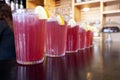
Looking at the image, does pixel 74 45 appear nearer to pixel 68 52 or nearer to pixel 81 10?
pixel 68 52

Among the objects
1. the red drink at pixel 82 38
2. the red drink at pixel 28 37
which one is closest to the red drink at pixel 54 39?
the red drink at pixel 28 37

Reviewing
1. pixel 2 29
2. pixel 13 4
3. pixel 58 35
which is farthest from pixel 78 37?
pixel 13 4

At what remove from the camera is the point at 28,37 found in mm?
494

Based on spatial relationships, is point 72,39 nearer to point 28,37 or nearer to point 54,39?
point 54,39

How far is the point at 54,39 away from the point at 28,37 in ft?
0.46

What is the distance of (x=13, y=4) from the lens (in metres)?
2.39

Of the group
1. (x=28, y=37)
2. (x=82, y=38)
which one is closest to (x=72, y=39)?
(x=82, y=38)

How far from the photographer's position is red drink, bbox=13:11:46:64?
0.50 metres

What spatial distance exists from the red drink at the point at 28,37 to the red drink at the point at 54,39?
99 millimetres

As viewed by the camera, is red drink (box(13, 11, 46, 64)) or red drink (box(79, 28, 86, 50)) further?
red drink (box(79, 28, 86, 50))

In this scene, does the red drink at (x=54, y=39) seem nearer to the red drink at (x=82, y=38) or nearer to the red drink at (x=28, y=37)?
the red drink at (x=28, y=37)

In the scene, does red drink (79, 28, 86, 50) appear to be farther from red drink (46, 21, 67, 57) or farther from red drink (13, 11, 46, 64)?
red drink (13, 11, 46, 64)

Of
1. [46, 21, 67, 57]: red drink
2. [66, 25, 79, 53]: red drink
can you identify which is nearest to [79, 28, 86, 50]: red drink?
[66, 25, 79, 53]: red drink

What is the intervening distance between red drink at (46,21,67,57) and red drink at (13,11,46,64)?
99 millimetres
